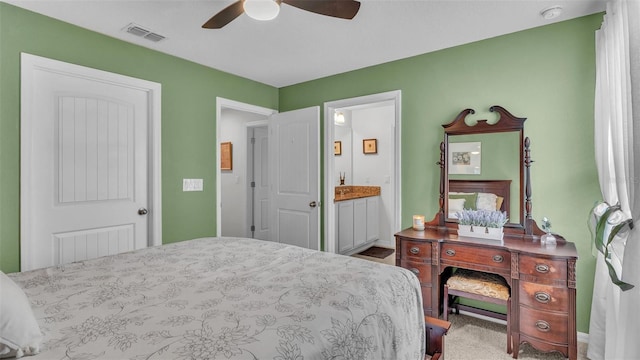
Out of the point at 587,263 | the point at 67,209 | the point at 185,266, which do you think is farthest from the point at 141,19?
the point at 587,263

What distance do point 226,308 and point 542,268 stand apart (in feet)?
6.74

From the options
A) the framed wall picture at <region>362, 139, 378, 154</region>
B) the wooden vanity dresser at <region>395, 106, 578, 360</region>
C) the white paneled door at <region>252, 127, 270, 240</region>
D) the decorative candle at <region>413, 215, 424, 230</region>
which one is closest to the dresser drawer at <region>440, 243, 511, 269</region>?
the wooden vanity dresser at <region>395, 106, 578, 360</region>

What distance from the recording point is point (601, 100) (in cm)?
206

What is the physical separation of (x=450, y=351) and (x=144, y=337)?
2113mm

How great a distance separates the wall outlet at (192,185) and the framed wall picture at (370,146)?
3055 millimetres

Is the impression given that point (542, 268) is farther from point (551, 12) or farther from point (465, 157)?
point (551, 12)

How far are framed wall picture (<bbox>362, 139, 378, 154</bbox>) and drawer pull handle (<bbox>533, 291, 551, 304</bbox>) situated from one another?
3561 mm

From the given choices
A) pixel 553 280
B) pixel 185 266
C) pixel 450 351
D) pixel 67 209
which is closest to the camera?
pixel 185 266

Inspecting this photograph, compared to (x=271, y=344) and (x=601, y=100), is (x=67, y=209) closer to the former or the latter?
(x=271, y=344)

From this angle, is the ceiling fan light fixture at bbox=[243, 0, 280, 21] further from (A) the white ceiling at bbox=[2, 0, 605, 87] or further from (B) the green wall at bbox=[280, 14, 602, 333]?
(B) the green wall at bbox=[280, 14, 602, 333]

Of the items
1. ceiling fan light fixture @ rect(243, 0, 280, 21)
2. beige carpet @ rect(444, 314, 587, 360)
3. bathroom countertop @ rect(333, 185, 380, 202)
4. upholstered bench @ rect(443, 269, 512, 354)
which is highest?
ceiling fan light fixture @ rect(243, 0, 280, 21)

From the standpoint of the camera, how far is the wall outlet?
124 inches

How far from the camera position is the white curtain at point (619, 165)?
1.36m

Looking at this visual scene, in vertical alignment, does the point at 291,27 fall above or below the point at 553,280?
above
